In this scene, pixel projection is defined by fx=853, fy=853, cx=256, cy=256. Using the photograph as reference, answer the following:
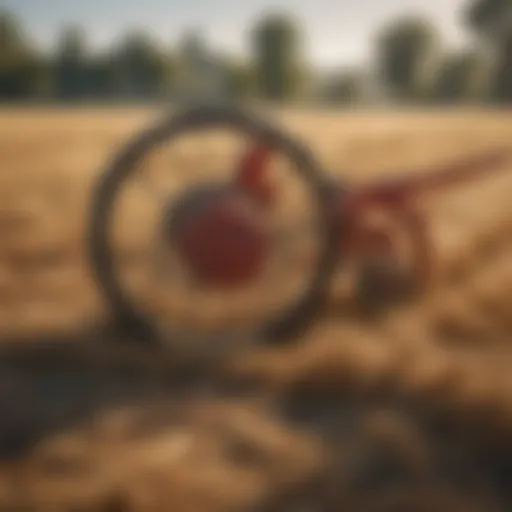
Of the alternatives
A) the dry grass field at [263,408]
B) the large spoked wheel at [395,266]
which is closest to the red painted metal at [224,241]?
the dry grass field at [263,408]

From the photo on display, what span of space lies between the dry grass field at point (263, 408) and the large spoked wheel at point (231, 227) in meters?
0.04

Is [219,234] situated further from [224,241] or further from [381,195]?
[381,195]

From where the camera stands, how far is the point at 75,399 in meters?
0.94

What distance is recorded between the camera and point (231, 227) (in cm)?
99

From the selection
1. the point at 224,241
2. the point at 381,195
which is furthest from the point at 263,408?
the point at 381,195

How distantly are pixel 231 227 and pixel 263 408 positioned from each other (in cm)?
21

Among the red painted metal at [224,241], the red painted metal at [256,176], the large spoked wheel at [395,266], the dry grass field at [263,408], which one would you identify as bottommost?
the dry grass field at [263,408]

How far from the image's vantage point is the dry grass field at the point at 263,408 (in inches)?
30.2

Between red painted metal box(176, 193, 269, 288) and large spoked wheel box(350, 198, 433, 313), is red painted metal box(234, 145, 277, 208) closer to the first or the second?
red painted metal box(176, 193, 269, 288)

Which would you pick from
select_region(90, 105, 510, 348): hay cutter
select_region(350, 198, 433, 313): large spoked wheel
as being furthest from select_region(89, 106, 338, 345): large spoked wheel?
select_region(350, 198, 433, 313): large spoked wheel

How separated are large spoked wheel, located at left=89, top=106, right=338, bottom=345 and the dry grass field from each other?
4cm

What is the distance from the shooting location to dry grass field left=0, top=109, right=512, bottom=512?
768mm

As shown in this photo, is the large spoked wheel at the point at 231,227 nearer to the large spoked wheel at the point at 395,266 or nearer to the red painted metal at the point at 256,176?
the red painted metal at the point at 256,176

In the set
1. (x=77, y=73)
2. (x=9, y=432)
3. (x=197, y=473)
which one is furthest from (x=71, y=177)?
(x=197, y=473)
